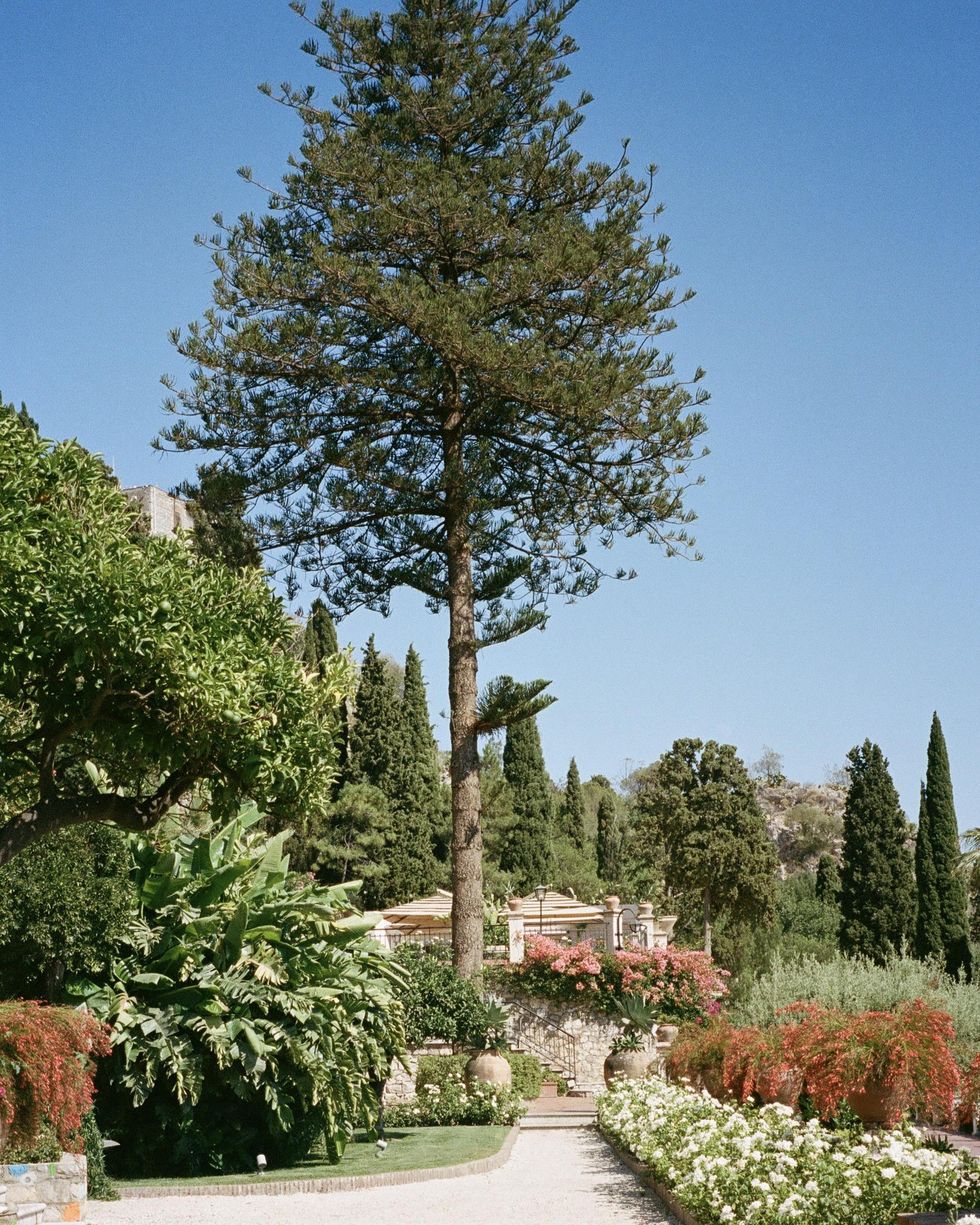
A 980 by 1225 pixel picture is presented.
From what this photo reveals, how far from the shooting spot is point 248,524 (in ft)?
Result: 59.0

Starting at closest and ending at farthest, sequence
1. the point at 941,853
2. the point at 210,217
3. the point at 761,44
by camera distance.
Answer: the point at 761,44
the point at 210,217
the point at 941,853

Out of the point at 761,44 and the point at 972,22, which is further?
the point at 761,44

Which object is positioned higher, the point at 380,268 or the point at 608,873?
the point at 380,268

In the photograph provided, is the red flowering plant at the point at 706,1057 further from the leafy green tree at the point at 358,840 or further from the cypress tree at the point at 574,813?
the cypress tree at the point at 574,813

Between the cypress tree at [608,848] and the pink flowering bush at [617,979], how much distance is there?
70.6 ft

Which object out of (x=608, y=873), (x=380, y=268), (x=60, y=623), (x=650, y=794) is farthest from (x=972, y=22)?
(x=608, y=873)

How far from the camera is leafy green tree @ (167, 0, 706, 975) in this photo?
54.9ft

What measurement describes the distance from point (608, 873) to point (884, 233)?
32.3 m

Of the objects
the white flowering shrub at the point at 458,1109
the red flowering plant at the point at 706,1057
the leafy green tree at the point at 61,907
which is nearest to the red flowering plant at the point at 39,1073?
the leafy green tree at the point at 61,907

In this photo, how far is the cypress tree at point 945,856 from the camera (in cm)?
2667

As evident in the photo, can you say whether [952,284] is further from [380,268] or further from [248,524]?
[248,524]

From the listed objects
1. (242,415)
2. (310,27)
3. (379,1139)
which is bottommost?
(379,1139)

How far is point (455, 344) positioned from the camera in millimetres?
16375

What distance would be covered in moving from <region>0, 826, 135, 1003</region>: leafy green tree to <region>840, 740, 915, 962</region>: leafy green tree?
69.0 ft
